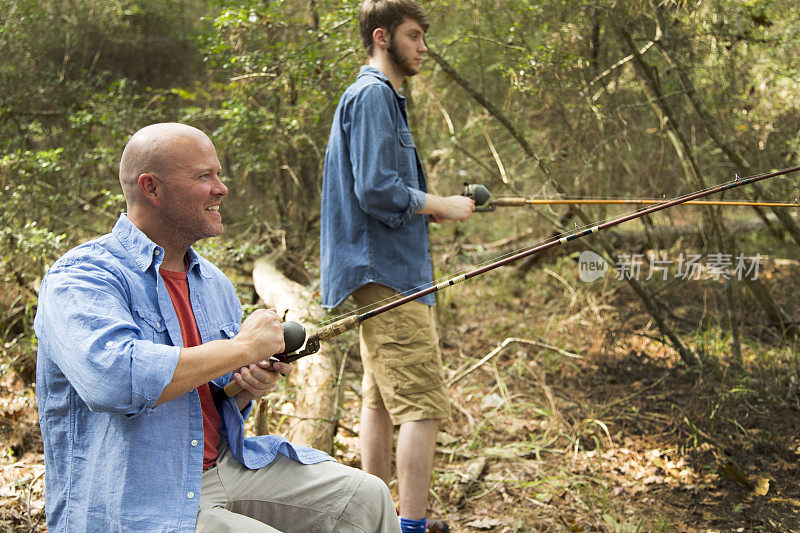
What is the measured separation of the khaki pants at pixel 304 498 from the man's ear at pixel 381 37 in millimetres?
1624

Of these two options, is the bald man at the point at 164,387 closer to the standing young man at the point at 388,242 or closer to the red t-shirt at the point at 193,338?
the red t-shirt at the point at 193,338

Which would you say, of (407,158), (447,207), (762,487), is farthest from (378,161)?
(762,487)

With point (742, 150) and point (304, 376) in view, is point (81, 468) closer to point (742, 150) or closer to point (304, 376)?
point (304, 376)

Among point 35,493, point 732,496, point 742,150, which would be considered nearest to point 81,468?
point 35,493

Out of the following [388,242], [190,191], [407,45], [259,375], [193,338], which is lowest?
[259,375]

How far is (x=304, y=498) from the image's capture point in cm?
180

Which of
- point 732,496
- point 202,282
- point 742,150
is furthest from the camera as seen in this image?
point 742,150

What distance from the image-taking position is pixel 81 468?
149 cm

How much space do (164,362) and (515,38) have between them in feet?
12.3

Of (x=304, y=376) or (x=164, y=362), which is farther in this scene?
(x=304, y=376)

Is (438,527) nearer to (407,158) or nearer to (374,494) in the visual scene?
(374,494)

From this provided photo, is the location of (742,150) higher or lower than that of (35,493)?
higher

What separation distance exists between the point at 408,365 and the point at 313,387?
105 centimetres
